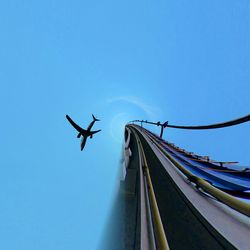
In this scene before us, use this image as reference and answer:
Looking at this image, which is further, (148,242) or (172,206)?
(172,206)

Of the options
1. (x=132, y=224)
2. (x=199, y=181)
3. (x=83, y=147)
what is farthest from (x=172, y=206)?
(x=83, y=147)

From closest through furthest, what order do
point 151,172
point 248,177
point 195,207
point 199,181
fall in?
point 195,207 < point 199,181 < point 248,177 < point 151,172

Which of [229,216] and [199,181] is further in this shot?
[199,181]

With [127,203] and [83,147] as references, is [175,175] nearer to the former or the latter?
[127,203]

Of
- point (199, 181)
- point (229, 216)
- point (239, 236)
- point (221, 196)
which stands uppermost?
point (199, 181)

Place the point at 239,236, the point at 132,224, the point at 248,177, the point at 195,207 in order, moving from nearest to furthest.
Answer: the point at 239,236
the point at 195,207
the point at 132,224
the point at 248,177

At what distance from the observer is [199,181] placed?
63.9 inches

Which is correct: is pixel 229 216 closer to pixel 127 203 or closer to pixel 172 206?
pixel 172 206

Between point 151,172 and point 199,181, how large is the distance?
4.16ft

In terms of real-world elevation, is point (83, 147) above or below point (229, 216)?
above

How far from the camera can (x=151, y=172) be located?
283 centimetres

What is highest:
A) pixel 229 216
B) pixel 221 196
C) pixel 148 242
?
pixel 221 196

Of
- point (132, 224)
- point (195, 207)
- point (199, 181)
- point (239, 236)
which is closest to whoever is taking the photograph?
point (239, 236)

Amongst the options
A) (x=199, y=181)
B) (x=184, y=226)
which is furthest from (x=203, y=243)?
(x=199, y=181)
